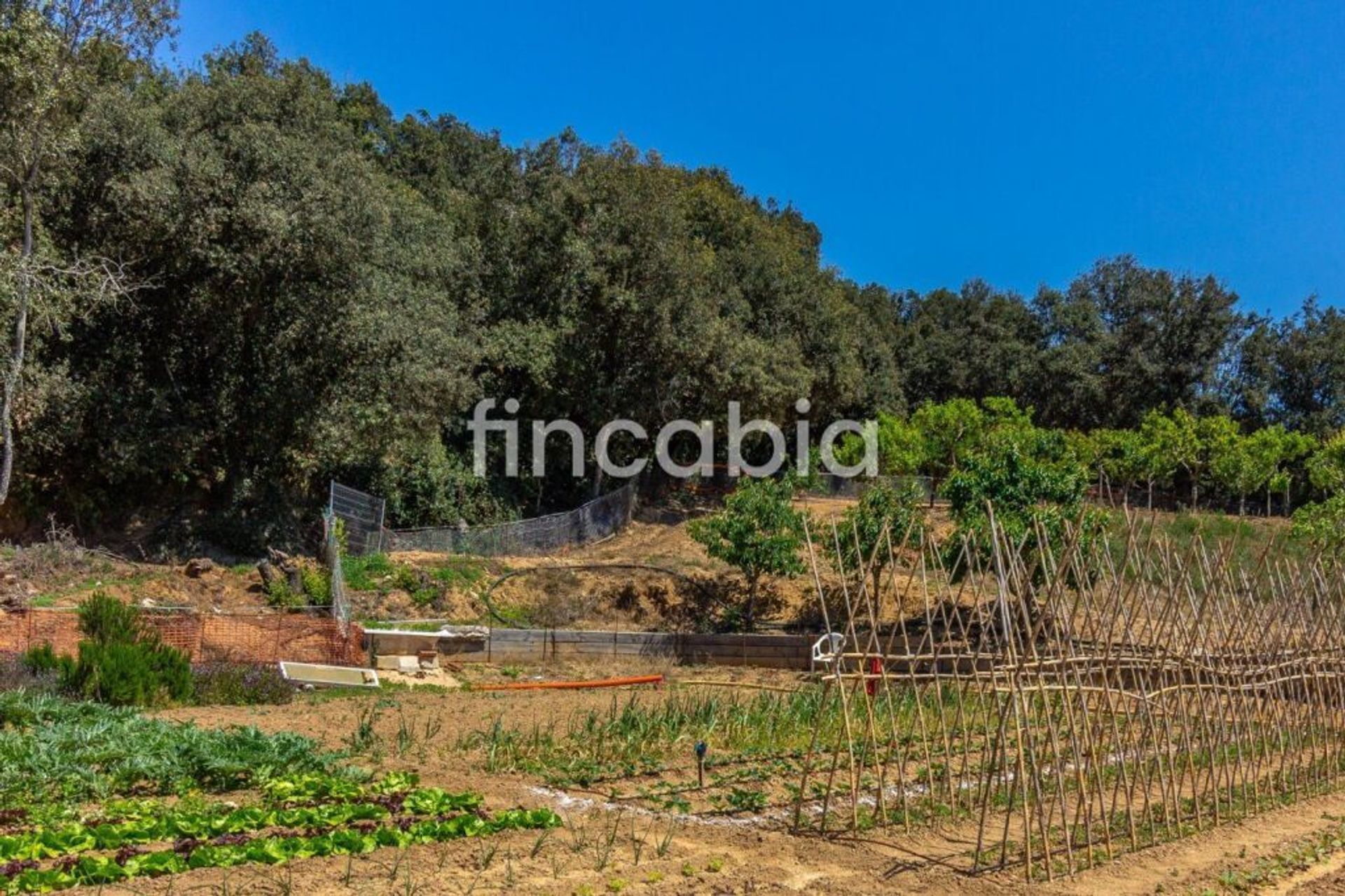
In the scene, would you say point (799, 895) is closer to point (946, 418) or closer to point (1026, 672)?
point (1026, 672)

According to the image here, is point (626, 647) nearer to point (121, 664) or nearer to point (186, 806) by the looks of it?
point (121, 664)

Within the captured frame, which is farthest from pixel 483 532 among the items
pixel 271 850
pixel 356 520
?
pixel 271 850

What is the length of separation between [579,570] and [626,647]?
4.55 m

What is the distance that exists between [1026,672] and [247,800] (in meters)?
5.51

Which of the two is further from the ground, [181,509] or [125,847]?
[181,509]

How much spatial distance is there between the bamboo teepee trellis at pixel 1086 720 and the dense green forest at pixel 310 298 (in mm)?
14458

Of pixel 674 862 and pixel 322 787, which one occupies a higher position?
pixel 322 787

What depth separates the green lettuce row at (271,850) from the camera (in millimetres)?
5781

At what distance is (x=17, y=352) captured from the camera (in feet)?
60.6

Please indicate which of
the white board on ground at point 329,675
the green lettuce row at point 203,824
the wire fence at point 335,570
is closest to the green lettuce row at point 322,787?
the green lettuce row at point 203,824

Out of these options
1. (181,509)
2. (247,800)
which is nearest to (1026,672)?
(247,800)

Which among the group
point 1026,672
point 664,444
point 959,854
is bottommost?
point 959,854

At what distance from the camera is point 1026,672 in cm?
760

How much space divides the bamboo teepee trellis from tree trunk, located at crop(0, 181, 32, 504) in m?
14.7
